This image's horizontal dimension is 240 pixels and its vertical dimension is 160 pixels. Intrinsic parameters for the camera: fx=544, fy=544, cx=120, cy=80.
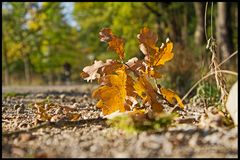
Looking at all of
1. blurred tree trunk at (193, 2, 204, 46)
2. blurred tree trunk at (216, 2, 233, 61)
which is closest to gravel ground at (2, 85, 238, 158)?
blurred tree trunk at (216, 2, 233, 61)

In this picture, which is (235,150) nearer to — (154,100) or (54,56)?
(154,100)

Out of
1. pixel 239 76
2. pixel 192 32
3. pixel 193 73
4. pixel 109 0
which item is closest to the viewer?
pixel 239 76

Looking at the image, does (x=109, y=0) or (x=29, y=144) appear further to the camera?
(x=109, y=0)

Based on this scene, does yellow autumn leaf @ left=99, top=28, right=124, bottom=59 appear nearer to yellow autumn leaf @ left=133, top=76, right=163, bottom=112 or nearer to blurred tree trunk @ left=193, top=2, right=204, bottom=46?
yellow autumn leaf @ left=133, top=76, right=163, bottom=112

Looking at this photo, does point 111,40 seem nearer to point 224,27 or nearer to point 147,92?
point 147,92

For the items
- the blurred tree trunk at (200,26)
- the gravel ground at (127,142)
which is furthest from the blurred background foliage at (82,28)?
the gravel ground at (127,142)

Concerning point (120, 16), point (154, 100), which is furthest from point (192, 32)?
point (154, 100)

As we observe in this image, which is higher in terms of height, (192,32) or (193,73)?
(192,32)
